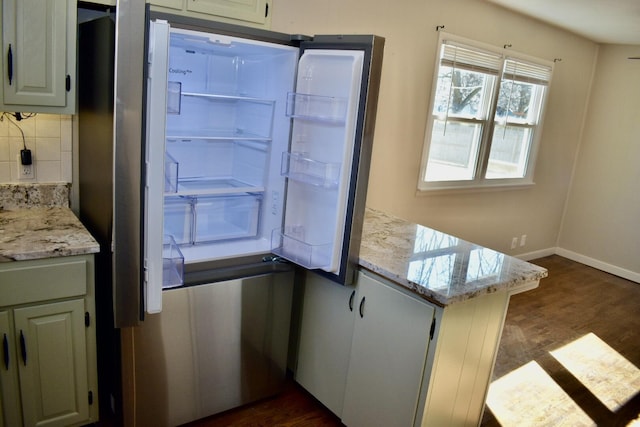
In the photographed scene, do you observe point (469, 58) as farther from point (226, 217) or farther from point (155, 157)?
point (155, 157)

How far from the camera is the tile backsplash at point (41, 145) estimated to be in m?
2.15

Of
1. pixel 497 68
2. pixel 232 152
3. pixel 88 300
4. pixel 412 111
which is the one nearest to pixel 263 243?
pixel 232 152

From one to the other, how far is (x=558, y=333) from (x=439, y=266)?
2.12 metres

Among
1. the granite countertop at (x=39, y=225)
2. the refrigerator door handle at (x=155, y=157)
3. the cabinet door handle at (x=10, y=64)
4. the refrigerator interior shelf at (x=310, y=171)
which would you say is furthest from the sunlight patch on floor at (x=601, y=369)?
the cabinet door handle at (x=10, y=64)

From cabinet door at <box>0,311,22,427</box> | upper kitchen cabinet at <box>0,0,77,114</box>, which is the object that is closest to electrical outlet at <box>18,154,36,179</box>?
upper kitchen cabinet at <box>0,0,77,114</box>

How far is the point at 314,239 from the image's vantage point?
2.23 m

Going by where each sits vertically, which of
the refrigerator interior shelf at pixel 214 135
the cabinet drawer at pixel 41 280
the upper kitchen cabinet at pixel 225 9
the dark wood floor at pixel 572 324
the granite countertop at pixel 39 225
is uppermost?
the upper kitchen cabinet at pixel 225 9

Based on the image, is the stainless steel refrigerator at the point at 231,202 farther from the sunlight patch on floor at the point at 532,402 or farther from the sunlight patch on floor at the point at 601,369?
the sunlight patch on floor at the point at 601,369

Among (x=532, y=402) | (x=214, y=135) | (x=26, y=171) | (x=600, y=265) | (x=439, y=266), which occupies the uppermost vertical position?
(x=214, y=135)

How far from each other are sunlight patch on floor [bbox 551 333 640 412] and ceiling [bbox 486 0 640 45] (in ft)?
7.80

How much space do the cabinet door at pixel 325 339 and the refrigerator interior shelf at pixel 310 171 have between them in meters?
0.49

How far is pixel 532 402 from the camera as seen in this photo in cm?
269

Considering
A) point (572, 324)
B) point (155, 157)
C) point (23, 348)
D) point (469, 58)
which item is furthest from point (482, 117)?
point (23, 348)

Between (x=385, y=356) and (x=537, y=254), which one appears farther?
(x=537, y=254)
